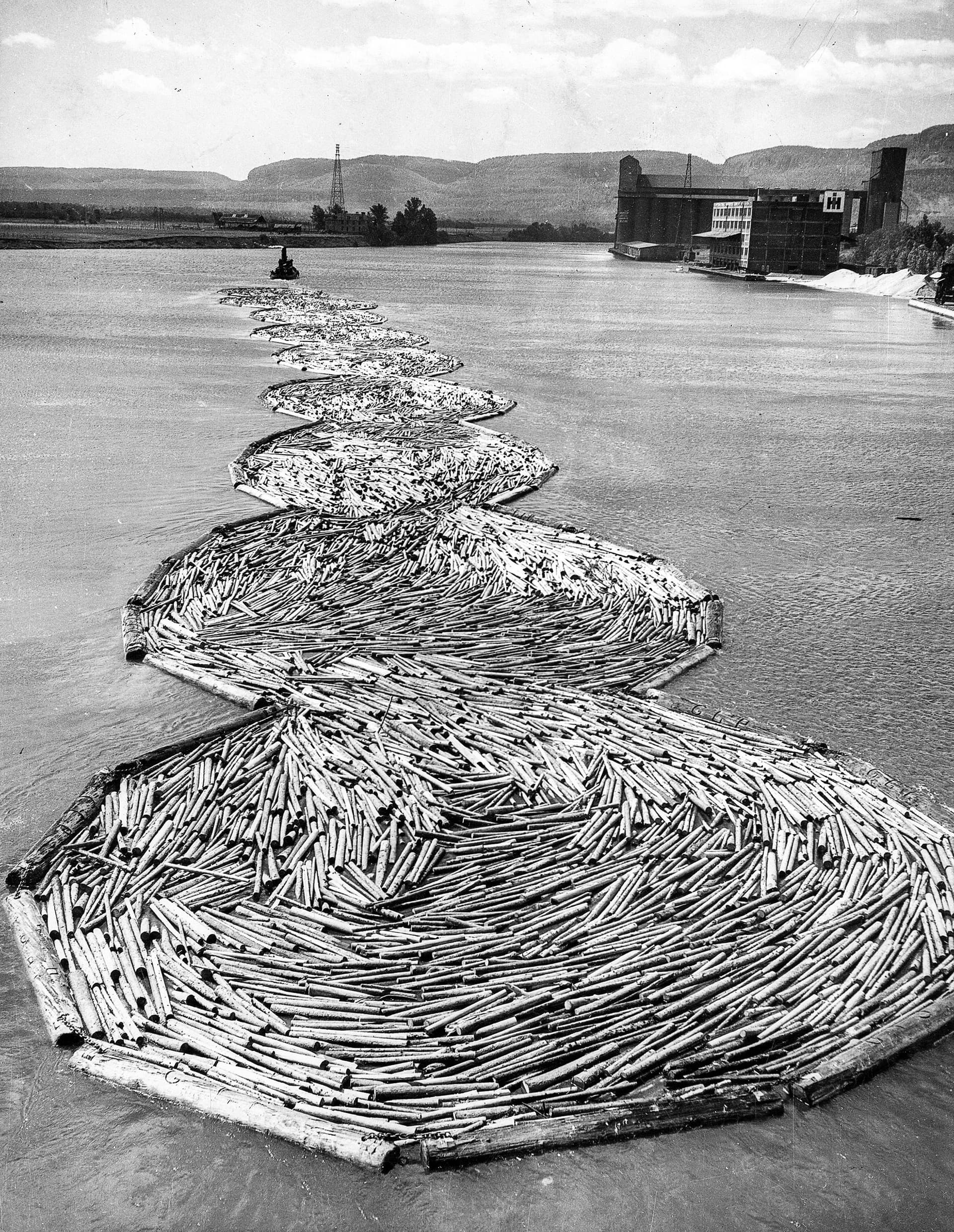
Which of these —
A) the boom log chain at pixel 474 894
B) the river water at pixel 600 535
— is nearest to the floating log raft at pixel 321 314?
the river water at pixel 600 535

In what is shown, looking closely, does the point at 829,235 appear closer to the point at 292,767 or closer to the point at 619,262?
the point at 619,262

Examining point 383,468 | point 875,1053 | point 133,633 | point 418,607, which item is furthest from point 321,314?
point 875,1053

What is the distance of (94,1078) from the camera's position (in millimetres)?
6934

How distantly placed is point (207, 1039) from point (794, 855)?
4.86 metres

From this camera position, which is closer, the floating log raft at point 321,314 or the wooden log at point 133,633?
the wooden log at point 133,633

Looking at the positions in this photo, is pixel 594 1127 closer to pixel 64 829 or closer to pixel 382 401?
pixel 64 829

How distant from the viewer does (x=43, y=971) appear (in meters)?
7.71

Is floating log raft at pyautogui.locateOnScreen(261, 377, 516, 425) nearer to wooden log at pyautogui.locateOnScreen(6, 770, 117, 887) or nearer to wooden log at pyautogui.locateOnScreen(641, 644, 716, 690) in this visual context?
wooden log at pyautogui.locateOnScreen(641, 644, 716, 690)

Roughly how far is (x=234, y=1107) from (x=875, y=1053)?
4.06 metres

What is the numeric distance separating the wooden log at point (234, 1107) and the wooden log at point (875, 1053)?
2.62 meters

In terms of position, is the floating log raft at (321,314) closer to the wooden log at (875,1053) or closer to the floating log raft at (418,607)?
the floating log raft at (418,607)

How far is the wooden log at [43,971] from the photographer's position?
7.24 meters

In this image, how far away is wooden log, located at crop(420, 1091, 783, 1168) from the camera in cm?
636

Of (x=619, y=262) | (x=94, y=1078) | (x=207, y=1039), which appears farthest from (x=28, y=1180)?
(x=619, y=262)
